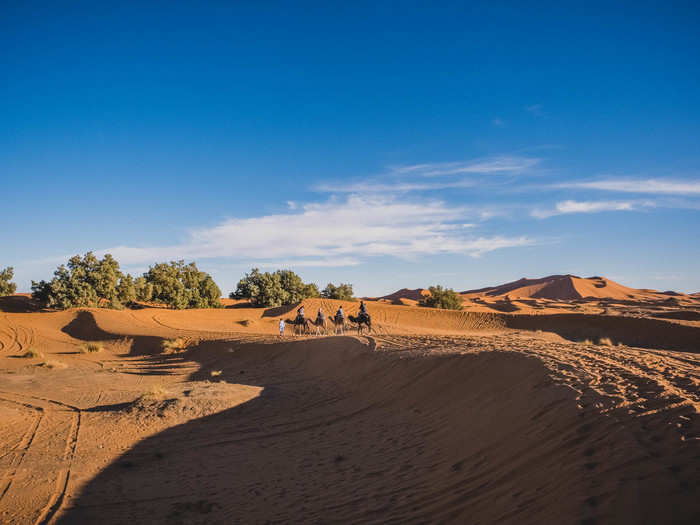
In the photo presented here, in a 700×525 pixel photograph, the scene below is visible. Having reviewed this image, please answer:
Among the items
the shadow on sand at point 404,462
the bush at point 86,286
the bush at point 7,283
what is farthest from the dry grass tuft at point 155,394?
the bush at point 7,283

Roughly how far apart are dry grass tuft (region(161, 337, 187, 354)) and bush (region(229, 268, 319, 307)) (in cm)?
2252

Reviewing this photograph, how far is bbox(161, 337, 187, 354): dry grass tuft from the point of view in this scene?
80.4ft

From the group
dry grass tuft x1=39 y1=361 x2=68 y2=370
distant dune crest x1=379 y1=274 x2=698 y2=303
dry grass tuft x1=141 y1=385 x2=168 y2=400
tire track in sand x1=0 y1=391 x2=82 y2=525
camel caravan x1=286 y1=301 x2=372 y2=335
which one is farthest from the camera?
distant dune crest x1=379 y1=274 x2=698 y2=303

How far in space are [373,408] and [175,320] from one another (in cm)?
2825

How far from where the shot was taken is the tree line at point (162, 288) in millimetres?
37250

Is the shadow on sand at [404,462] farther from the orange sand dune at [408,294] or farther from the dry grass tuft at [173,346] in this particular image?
the orange sand dune at [408,294]

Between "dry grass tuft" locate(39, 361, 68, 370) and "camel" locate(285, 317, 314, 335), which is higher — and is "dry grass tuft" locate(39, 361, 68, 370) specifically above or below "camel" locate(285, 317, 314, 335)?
below

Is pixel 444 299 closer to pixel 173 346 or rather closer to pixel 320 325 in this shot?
pixel 320 325

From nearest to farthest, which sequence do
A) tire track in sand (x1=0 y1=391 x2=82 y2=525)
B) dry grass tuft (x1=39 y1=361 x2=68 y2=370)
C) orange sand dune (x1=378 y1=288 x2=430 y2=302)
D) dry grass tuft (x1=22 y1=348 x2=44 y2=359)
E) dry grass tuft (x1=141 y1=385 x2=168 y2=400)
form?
1. tire track in sand (x1=0 y1=391 x2=82 y2=525)
2. dry grass tuft (x1=141 y1=385 x2=168 y2=400)
3. dry grass tuft (x1=39 y1=361 x2=68 y2=370)
4. dry grass tuft (x1=22 y1=348 x2=44 y2=359)
5. orange sand dune (x1=378 y1=288 x2=430 y2=302)

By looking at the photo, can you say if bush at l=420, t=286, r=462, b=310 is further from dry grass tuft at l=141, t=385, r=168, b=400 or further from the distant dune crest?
dry grass tuft at l=141, t=385, r=168, b=400

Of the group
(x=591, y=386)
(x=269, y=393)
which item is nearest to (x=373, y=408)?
(x=269, y=393)

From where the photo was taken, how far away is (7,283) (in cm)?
5112

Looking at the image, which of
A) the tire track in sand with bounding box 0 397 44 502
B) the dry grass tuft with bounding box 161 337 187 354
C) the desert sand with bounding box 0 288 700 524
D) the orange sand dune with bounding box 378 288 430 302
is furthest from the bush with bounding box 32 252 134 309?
the orange sand dune with bounding box 378 288 430 302

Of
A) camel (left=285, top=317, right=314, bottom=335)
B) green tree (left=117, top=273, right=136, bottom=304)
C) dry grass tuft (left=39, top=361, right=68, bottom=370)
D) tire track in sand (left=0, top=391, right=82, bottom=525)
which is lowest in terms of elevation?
tire track in sand (left=0, top=391, right=82, bottom=525)
